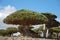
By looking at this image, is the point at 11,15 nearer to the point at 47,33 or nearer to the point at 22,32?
the point at 22,32

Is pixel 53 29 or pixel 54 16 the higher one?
pixel 54 16

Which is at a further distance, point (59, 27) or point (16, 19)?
point (59, 27)

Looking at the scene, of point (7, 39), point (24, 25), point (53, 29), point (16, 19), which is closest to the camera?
point (7, 39)

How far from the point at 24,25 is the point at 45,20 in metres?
2.46

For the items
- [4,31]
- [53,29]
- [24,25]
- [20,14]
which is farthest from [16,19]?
[53,29]

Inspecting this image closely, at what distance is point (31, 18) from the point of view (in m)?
19.2

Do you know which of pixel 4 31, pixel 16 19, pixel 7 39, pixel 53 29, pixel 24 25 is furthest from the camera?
pixel 53 29

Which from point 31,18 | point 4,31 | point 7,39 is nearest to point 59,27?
point 4,31

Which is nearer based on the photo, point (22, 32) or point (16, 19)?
point (16, 19)

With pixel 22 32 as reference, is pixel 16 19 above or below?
above

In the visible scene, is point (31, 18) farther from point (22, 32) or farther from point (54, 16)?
point (54, 16)

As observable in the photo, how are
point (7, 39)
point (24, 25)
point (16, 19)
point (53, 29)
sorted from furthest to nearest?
point (53, 29), point (24, 25), point (16, 19), point (7, 39)

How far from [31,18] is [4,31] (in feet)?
20.9

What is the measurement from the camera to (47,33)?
1134 inches
